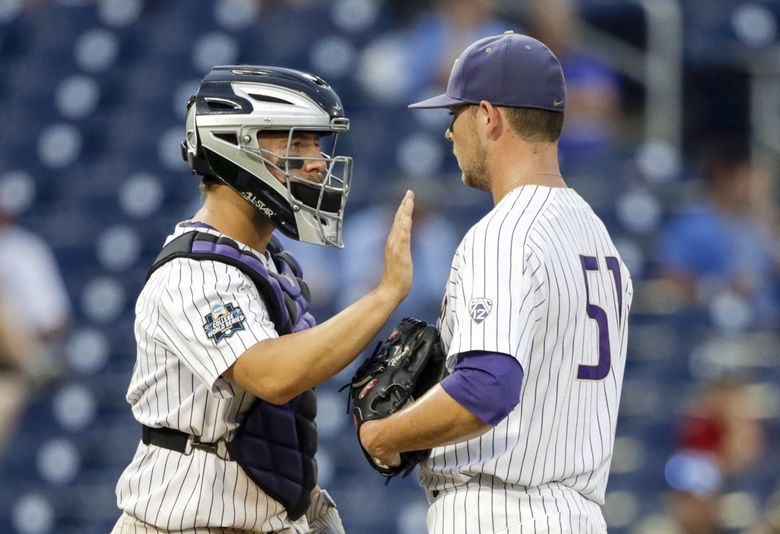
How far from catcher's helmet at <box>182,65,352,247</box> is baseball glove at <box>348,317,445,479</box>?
34 centimetres

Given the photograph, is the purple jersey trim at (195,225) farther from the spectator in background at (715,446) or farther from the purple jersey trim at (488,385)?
the spectator in background at (715,446)

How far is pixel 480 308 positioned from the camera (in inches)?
104

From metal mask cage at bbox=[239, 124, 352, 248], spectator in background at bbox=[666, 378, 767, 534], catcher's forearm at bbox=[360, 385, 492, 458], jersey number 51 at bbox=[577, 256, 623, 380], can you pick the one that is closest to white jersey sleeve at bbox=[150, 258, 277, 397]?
metal mask cage at bbox=[239, 124, 352, 248]

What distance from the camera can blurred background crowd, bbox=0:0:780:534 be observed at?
22.6 feet

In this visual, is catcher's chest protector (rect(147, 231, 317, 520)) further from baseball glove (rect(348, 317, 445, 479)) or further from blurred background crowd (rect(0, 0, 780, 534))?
blurred background crowd (rect(0, 0, 780, 534))

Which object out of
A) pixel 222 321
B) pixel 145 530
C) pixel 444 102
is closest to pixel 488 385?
pixel 222 321

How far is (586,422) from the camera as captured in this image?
2842mm

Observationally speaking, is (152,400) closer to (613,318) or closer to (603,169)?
(613,318)

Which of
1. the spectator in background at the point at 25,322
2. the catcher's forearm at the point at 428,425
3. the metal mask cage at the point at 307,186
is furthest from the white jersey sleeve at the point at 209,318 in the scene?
the spectator in background at the point at 25,322

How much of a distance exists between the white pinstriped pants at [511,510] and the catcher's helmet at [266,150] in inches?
27.1

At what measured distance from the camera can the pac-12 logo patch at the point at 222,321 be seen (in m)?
2.80

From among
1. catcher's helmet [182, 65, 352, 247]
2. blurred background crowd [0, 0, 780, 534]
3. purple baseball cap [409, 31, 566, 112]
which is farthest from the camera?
blurred background crowd [0, 0, 780, 534]

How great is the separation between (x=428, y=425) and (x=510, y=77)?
2.60 ft

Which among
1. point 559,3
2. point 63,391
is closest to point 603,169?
point 559,3
